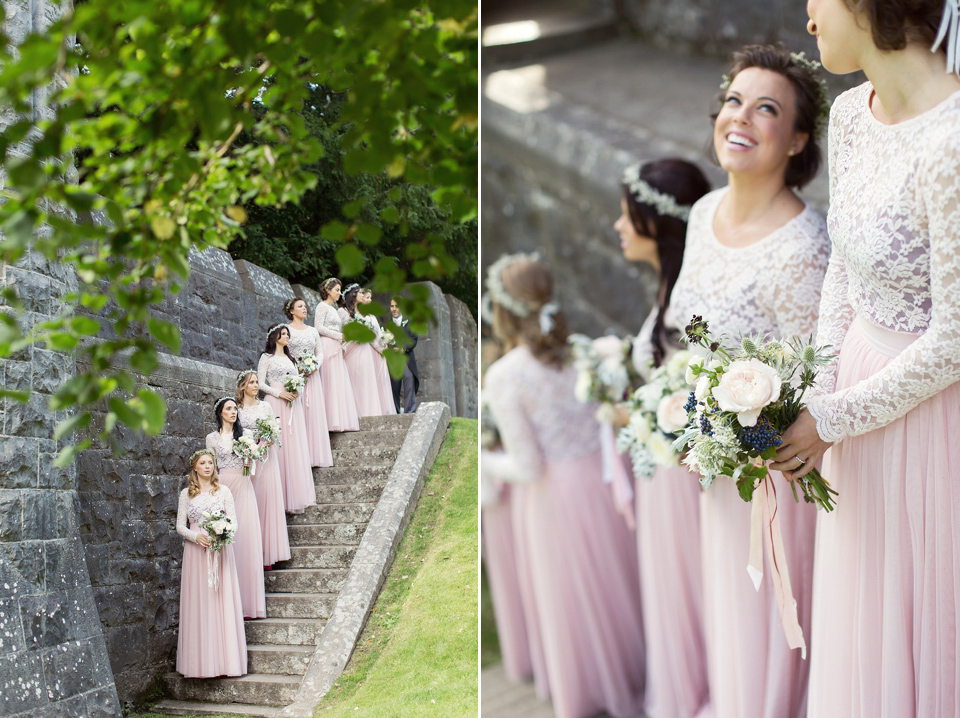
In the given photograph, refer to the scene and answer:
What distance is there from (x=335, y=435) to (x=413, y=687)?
2.85 feet

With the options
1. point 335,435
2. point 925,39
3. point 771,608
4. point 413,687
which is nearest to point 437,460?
point 335,435

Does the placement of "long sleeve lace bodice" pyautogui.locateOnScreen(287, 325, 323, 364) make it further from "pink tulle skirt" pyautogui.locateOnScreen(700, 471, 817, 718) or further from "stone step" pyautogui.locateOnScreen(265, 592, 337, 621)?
"pink tulle skirt" pyautogui.locateOnScreen(700, 471, 817, 718)

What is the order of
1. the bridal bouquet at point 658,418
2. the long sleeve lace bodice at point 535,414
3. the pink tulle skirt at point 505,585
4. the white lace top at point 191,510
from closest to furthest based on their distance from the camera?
the bridal bouquet at point 658,418, the white lace top at point 191,510, the long sleeve lace bodice at point 535,414, the pink tulle skirt at point 505,585

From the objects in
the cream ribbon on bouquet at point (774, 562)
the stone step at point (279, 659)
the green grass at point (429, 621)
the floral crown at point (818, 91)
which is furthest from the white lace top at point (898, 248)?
the stone step at point (279, 659)

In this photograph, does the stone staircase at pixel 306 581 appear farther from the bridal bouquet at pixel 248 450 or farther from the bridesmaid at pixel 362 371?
the bridal bouquet at pixel 248 450

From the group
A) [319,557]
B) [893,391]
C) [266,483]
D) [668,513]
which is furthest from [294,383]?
[893,391]

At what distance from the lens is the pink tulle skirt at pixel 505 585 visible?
10.0 ft

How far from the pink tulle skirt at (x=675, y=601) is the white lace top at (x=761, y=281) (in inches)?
24.2

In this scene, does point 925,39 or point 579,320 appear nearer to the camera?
point 925,39

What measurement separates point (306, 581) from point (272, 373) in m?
0.70

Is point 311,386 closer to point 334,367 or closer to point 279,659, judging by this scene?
point 334,367

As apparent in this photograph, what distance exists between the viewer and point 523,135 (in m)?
3.24

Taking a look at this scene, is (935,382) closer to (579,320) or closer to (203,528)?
(579,320)

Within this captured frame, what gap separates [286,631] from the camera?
2645mm
